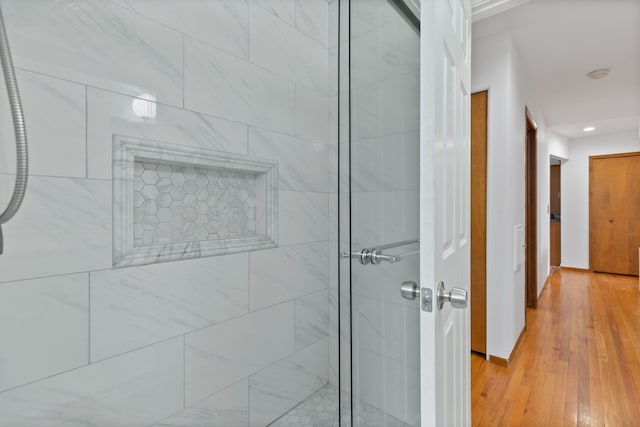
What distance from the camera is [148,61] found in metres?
1.17

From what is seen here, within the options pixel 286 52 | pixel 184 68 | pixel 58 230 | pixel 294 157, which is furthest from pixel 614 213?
pixel 58 230

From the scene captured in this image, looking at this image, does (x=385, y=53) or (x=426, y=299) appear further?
(x=385, y=53)

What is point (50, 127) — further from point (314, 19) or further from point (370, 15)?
point (314, 19)

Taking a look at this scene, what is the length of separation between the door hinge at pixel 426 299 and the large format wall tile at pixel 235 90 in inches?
43.2

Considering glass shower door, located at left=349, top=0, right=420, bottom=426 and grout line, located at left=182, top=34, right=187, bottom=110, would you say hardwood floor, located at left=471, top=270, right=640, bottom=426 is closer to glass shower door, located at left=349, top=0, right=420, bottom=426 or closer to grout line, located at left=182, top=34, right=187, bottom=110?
glass shower door, located at left=349, top=0, right=420, bottom=426

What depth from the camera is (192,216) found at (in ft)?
4.50

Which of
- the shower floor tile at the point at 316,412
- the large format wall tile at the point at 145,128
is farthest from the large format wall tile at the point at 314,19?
the shower floor tile at the point at 316,412

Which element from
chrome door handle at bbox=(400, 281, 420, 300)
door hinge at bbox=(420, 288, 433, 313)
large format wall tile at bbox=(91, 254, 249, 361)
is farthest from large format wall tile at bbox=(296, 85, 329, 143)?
door hinge at bbox=(420, 288, 433, 313)

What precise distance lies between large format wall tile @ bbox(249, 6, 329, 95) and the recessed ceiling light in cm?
253

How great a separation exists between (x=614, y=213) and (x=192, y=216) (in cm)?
625

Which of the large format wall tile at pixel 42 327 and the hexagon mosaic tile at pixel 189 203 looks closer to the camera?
the large format wall tile at pixel 42 327

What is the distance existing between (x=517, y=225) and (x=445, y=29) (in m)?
2.01

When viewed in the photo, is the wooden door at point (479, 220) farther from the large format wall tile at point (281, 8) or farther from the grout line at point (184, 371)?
the grout line at point (184, 371)

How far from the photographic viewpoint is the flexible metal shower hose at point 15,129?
33.1 inches
